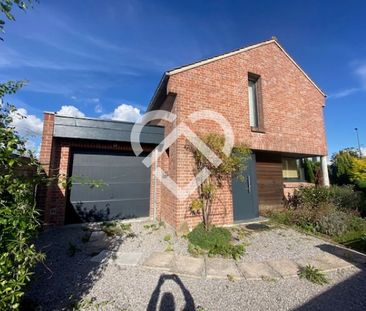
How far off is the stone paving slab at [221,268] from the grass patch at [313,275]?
1138 millimetres

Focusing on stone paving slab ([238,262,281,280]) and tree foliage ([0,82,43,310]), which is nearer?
tree foliage ([0,82,43,310])

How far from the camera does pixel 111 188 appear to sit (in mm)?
6805

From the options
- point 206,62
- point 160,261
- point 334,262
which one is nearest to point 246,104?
point 206,62

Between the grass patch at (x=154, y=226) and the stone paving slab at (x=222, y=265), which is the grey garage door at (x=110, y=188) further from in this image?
the stone paving slab at (x=222, y=265)

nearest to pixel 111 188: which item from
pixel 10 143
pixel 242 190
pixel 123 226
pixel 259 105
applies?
pixel 123 226

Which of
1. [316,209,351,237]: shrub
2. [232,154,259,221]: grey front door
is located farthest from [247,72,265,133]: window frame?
[316,209,351,237]: shrub

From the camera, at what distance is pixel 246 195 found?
23.0 feet

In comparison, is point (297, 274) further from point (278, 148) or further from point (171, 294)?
point (278, 148)

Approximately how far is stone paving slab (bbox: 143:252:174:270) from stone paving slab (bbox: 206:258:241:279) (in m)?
0.74

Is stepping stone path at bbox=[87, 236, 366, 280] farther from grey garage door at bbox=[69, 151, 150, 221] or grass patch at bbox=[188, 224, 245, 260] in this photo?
grey garage door at bbox=[69, 151, 150, 221]

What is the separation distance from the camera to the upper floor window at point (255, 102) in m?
7.71

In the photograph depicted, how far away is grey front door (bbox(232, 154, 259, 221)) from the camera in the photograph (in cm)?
680

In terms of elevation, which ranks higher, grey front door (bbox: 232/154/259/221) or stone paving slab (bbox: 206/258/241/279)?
grey front door (bbox: 232/154/259/221)

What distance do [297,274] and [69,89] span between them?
34.8 ft
